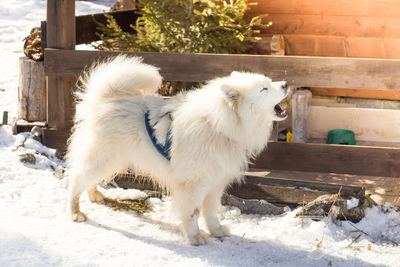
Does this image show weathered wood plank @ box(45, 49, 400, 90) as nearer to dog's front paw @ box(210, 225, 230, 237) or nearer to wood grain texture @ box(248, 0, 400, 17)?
dog's front paw @ box(210, 225, 230, 237)

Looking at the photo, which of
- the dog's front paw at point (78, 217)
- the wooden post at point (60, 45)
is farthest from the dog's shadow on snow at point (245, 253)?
Result: the wooden post at point (60, 45)

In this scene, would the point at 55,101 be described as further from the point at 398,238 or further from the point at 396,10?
the point at 396,10

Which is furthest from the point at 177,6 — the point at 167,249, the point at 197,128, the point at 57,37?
the point at 167,249

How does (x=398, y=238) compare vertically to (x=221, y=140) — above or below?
below

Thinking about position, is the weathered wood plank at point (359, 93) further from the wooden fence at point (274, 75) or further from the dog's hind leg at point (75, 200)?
the dog's hind leg at point (75, 200)

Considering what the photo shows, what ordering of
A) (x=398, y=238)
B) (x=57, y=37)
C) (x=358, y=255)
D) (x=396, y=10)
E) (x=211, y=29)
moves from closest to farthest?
(x=358, y=255)
(x=398, y=238)
(x=57, y=37)
(x=211, y=29)
(x=396, y=10)

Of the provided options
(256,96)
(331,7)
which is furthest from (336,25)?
(256,96)

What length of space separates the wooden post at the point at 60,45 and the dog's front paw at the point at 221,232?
103 inches

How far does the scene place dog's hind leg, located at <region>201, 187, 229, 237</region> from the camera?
13.3 ft

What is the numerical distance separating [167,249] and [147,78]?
1.47 metres

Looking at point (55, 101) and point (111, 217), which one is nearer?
point (111, 217)

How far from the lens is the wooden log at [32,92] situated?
6.18 m

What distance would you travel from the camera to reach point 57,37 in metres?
5.59

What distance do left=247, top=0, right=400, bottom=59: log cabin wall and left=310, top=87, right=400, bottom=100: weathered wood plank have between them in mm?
541
